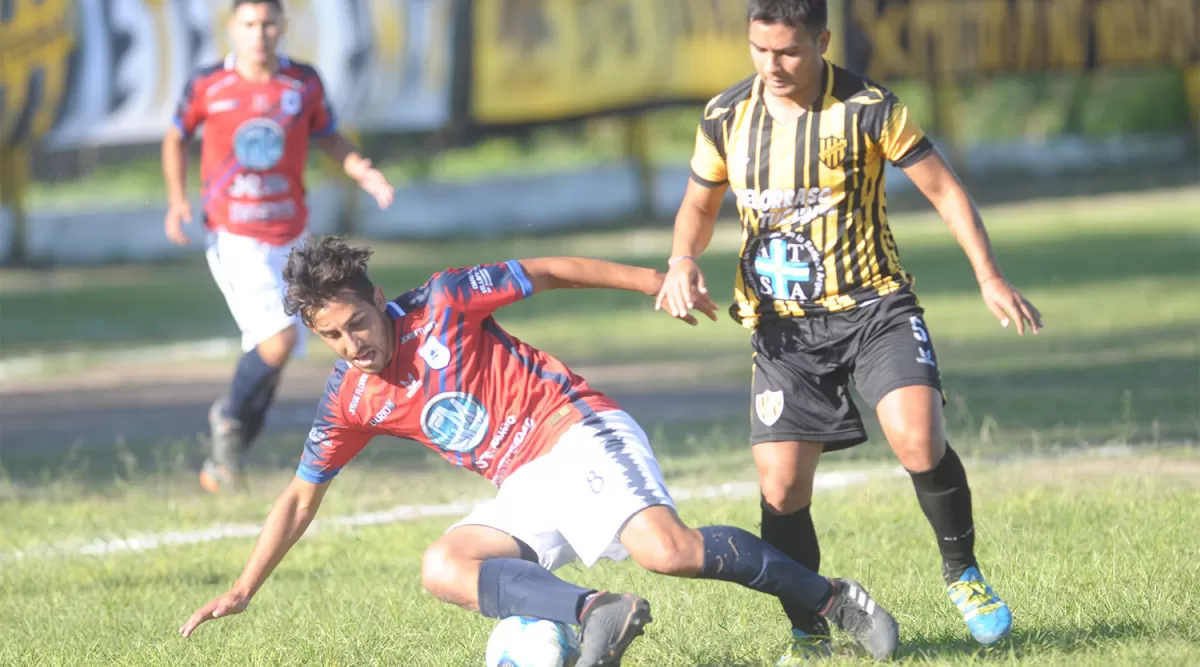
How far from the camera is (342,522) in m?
7.47

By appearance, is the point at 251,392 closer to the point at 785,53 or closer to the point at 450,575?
the point at 450,575

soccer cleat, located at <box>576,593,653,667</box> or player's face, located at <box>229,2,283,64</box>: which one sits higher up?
player's face, located at <box>229,2,283,64</box>

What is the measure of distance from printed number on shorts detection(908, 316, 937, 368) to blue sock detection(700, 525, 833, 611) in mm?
696

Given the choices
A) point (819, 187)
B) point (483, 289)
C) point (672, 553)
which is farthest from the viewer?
point (819, 187)

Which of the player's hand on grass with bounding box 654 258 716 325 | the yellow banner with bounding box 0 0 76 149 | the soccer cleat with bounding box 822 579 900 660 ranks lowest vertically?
the yellow banner with bounding box 0 0 76 149

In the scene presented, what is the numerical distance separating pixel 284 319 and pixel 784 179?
3.98 m

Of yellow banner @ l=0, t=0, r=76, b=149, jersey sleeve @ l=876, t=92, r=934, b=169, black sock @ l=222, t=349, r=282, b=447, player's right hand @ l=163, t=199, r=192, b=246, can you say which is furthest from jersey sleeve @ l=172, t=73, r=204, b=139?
yellow banner @ l=0, t=0, r=76, b=149

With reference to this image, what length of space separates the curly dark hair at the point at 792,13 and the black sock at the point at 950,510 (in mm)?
1266

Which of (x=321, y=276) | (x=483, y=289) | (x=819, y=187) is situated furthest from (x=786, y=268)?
(x=321, y=276)

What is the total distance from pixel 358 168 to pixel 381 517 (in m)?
1.76

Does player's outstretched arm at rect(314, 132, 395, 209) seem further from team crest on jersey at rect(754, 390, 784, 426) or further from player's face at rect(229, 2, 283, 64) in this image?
team crest on jersey at rect(754, 390, 784, 426)

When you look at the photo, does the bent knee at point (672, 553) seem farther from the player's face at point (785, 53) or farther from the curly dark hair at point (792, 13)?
the curly dark hair at point (792, 13)

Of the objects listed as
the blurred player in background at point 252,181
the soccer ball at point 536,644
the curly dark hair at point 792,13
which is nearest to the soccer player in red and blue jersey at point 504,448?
the soccer ball at point 536,644

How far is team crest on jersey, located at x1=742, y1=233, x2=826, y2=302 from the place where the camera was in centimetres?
498
